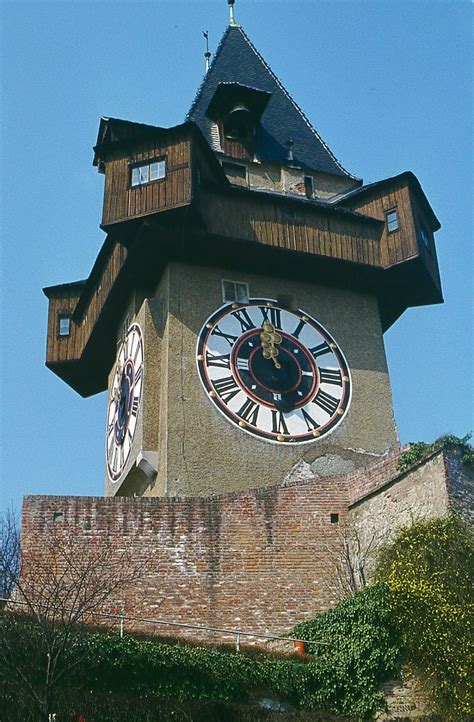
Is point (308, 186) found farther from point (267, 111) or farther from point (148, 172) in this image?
point (148, 172)

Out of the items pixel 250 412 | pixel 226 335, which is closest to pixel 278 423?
pixel 250 412

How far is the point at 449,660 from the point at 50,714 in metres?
4.87

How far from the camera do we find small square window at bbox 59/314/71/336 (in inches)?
950

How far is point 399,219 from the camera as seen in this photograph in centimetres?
2184

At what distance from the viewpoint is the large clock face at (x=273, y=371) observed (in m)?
19.5

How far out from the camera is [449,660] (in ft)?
45.1

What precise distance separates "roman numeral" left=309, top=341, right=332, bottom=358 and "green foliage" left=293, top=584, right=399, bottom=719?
6.42 m

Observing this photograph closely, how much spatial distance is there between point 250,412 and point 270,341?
1.56 meters

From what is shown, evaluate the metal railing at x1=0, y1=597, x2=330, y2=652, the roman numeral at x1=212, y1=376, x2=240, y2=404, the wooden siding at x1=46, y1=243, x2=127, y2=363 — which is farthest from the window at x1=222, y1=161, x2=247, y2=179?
the metal railing at x1=0, y1=597, x2=330, y2=652

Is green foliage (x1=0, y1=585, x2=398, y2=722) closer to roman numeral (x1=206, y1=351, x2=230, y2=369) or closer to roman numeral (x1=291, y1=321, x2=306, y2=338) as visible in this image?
roman numeral (x1=206, y1=351, x2=230, y2=369)

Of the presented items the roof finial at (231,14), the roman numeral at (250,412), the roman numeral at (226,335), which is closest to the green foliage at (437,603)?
the roman numeral at (250,412)

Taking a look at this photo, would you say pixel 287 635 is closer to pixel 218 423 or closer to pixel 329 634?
pixel 329 634

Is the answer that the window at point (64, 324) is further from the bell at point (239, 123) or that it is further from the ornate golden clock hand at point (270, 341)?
the ornate golden clock hand at point (270, 341)

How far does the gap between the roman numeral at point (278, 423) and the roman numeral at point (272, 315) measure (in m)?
1.81
